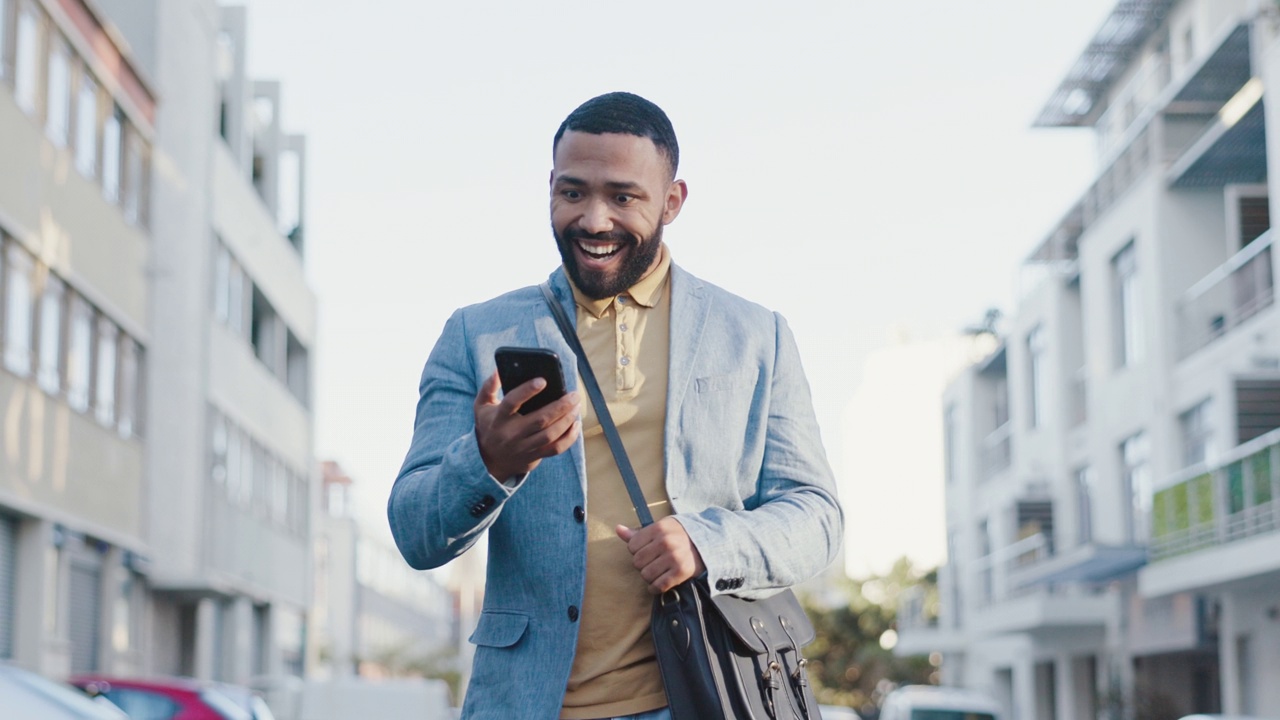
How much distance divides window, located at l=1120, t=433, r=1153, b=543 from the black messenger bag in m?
31.3

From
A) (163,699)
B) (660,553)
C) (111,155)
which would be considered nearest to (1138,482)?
(111,155)

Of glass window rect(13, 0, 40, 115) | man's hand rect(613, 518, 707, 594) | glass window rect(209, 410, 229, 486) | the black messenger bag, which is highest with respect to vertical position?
glass window rect(13, 0, 40, 115)

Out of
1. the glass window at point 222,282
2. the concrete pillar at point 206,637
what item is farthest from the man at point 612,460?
the glass window at point 222,282

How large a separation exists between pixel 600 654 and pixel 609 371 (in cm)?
42

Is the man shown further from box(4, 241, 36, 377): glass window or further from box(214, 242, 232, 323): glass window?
box(214, 242, 232, 323): glass window

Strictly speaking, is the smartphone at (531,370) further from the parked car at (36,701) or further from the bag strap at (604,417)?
the parked car at (36,701)

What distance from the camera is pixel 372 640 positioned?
98.2m

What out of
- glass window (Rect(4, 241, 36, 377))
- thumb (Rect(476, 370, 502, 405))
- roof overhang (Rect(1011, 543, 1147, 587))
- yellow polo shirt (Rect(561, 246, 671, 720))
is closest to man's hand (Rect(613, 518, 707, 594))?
yellow polo shirt (Rect(561, 246, 671, 720))

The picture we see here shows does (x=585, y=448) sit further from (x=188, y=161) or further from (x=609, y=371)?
(x=188, y=161)

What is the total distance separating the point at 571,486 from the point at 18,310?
2240 centimetres

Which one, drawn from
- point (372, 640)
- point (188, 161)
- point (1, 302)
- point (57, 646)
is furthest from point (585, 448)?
point (372, 640)

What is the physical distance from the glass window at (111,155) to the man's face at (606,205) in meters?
26.5

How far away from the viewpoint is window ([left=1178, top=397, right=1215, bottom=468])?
29828mm

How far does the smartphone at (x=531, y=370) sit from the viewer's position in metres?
2.37
